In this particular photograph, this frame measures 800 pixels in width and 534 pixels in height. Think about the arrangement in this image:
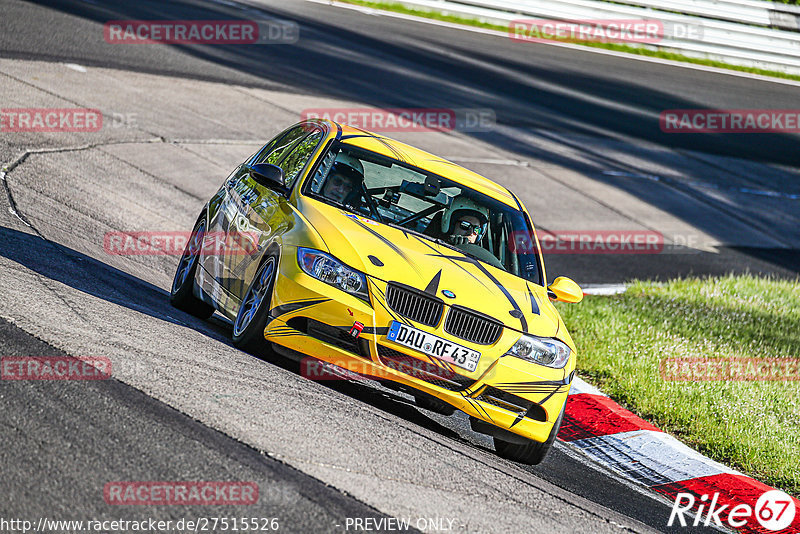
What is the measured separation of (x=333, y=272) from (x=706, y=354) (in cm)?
483

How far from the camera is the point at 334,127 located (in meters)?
8.05

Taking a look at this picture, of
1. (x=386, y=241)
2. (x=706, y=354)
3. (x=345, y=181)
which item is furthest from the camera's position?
(x=706, y=354)

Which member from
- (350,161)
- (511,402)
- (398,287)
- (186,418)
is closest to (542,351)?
(511,402)

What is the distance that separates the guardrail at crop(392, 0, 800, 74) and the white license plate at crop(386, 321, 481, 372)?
2470cm

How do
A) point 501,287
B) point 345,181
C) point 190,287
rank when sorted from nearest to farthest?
1. point 501,287
2. point 345,181
3. point 190,287

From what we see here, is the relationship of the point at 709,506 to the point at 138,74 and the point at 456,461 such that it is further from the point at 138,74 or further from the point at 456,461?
the point at 138,74

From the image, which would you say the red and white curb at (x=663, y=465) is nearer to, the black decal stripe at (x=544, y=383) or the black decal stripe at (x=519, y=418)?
the black decal stripe at (x=544, y=383)

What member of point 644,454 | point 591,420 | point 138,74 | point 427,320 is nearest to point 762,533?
point 644,454

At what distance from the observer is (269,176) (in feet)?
23.3

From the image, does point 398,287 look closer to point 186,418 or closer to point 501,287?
point 501,287

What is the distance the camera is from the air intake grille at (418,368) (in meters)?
6.19

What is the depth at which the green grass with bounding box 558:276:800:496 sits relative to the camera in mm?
7758

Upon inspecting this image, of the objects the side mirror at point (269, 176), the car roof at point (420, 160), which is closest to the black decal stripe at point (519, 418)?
the car roof at point (420, 160)

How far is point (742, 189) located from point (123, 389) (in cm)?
1762
